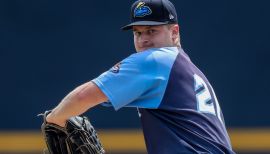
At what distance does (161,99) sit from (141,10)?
0.45 meters

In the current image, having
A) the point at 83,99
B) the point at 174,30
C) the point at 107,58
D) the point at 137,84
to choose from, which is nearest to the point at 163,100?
the point at 137,84

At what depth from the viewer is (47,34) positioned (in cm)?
664

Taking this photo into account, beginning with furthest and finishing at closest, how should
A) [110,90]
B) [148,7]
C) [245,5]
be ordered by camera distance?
[245,5] < [148,7] < [110,90]

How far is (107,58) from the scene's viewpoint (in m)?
6.61

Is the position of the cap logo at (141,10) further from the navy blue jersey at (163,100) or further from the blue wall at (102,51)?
the blue wall at (102,51)

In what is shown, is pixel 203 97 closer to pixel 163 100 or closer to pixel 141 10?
pixel 163 100

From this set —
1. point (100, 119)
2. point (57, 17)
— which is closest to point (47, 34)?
point (57, 17)

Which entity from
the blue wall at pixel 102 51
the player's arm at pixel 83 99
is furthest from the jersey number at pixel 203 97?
the blue wall at pixel 102 51

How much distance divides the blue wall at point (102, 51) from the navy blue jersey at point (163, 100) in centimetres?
321

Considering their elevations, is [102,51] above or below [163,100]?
below

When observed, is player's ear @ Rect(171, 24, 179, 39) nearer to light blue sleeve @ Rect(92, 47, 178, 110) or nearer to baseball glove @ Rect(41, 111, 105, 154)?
light blue sleeve @ Rect(92, 47, 178, 110)

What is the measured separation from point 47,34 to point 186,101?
350 cm

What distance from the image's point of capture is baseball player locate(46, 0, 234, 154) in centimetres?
328

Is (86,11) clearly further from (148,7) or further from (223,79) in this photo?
(148,7)
